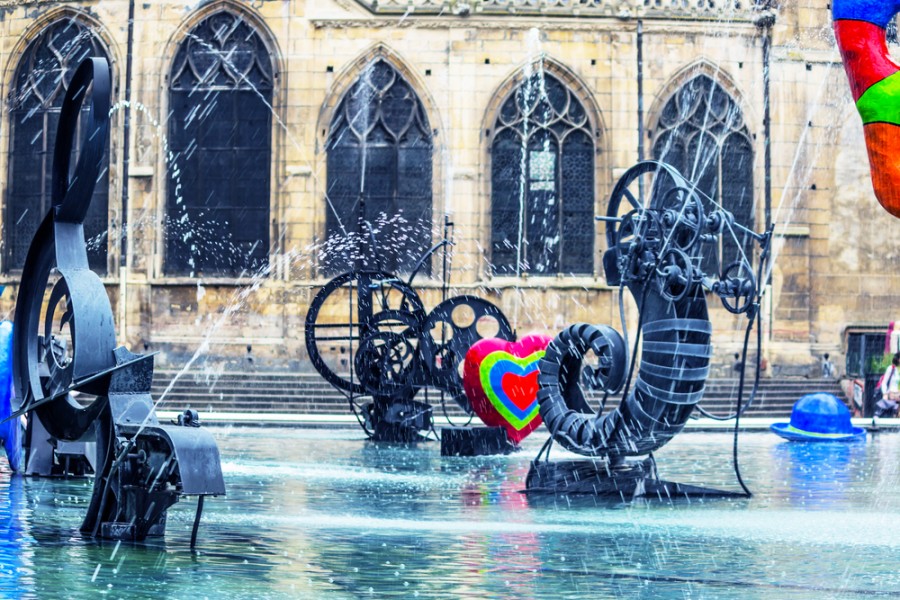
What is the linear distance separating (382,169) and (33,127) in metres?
8.08

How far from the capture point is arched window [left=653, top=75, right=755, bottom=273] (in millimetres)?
33156

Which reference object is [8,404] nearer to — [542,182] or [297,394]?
[297,394]

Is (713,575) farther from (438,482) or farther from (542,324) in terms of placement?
(542,324)

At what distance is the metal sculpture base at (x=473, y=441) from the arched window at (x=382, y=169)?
47.4 feet

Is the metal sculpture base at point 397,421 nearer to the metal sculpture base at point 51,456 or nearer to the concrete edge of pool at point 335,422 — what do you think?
the concrete edge of pool at point 335,422

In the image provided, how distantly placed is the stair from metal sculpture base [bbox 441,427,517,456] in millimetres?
9210

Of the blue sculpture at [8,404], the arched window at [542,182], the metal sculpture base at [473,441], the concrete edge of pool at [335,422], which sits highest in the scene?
the arched window at [542,182]

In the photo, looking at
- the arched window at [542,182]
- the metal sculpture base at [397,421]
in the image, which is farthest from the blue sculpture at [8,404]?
the arched window at [542,182]

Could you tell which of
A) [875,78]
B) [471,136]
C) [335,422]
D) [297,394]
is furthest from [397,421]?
[875,78]

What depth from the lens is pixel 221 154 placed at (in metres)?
33.1

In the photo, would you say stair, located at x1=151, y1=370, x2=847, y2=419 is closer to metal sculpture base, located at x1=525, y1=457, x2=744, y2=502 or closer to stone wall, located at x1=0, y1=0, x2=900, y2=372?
stone wall, located at x1=0, y1=0, x2=900, y2=372

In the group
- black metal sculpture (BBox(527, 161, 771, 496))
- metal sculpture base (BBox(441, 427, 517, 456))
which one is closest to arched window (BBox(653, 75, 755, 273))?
metal sculpture base (BBox(441, 427, 517, 456))

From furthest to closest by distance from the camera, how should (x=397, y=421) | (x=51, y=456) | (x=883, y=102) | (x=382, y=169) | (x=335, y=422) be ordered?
(x=382, y=169)
(x=335, y=422)
(x=397, y=421)
(x=51, y=456)
(x=883, y=102)

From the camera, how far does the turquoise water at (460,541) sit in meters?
8.09
